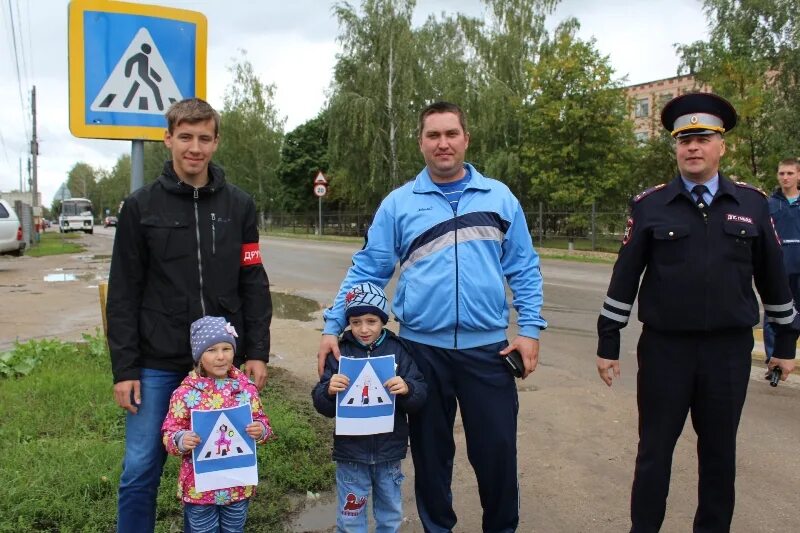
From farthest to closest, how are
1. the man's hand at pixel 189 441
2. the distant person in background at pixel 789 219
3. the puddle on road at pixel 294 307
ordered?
the puddle on road at pixel 294 307, the distant person in background at pixel 789 219, the man's hand at pixel 189 441

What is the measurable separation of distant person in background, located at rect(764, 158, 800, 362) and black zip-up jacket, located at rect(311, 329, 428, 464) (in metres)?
4.97

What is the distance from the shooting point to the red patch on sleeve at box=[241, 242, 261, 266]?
3.03 meters

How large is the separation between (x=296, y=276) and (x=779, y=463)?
13339mm

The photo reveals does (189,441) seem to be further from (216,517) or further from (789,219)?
(789,219)

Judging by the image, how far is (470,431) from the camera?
3.15 meters

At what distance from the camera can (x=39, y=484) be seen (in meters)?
3.59

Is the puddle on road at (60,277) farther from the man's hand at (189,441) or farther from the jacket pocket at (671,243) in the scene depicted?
the jacket pocket at (671,243)

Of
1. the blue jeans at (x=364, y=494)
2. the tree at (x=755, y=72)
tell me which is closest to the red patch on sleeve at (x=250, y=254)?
the blue jeans at (x=364, y=494)

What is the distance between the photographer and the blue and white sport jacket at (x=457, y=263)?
304 cm

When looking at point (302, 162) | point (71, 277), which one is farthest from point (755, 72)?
point (302, 162)

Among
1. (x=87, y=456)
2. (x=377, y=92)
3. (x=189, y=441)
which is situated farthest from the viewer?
(x=377, y=92)

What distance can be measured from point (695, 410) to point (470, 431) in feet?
3.44

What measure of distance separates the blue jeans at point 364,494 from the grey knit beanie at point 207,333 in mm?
834

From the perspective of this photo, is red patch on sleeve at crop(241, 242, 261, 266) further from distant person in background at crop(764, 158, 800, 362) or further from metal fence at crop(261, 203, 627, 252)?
metal fence at crop(261, 203, 627, 252)
